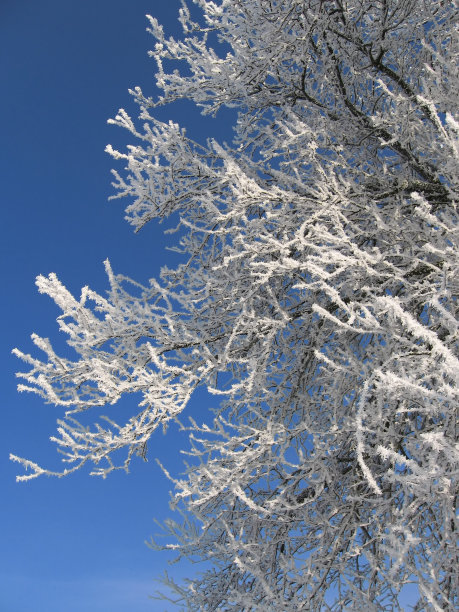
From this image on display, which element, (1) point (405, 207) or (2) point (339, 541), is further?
(1) point (405, 207)

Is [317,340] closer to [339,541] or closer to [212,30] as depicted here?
[339,541]

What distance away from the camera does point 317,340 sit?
4887 mm

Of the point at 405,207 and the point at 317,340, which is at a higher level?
the point at 405,207

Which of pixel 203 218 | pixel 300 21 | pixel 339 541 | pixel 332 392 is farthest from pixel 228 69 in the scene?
pixel 339 541

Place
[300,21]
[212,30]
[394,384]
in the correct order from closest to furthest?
[394,384], [300,21], [212,30]

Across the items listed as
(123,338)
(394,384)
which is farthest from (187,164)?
(394,384)

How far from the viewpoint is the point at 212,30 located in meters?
6.30

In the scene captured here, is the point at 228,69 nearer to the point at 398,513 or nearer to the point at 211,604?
the point at 398,513

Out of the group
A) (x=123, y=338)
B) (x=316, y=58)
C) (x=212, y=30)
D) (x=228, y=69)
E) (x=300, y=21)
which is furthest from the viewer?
(x=212, y=30)

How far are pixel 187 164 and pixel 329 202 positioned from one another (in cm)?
205

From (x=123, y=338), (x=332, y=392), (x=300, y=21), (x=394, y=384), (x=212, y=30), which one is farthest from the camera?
(x=212, y=30)

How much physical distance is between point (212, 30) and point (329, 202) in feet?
11.0

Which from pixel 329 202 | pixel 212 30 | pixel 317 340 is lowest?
pixel 317 340

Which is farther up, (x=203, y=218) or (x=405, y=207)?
(x=203, y=218)
